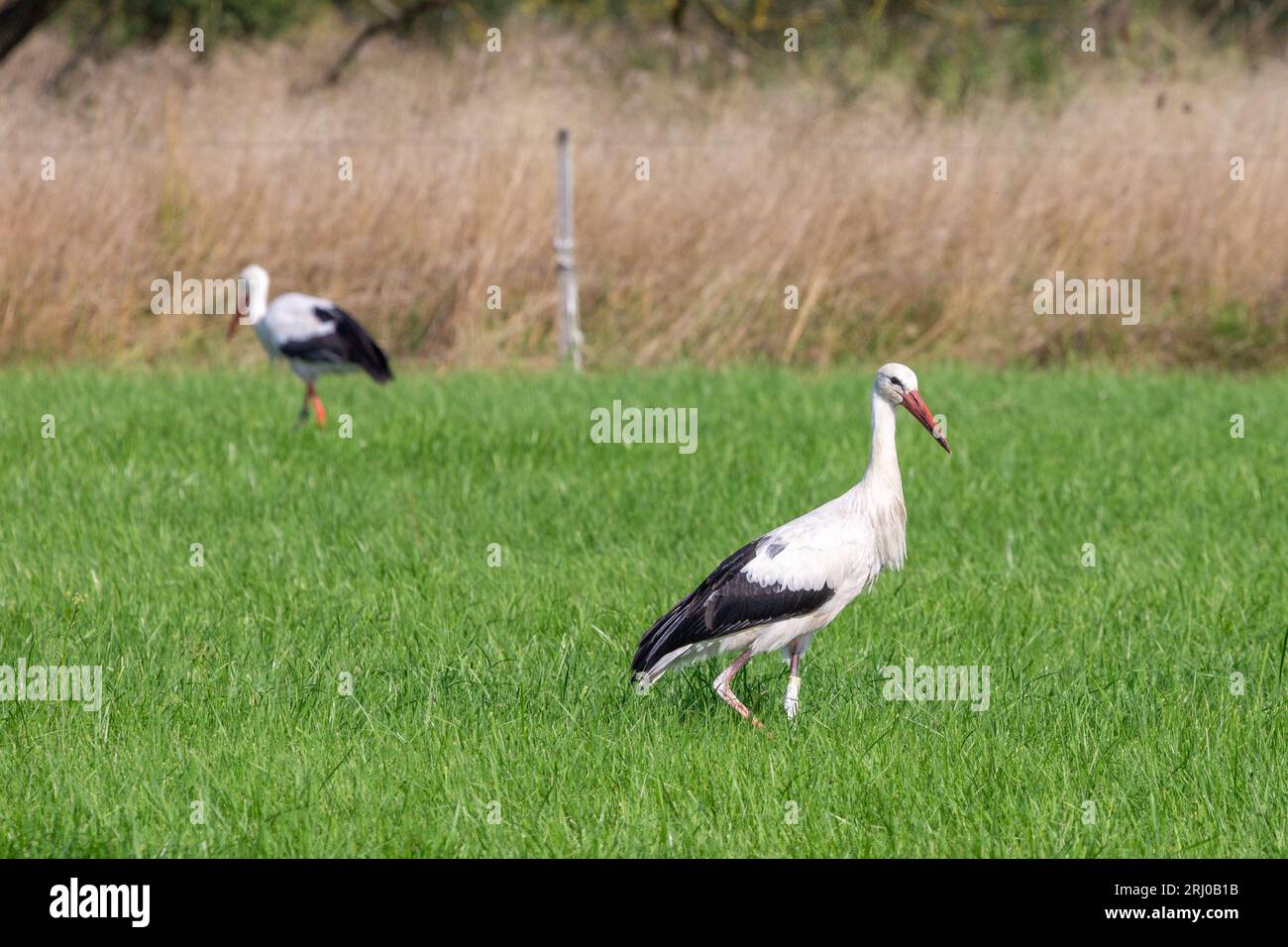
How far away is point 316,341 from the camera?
40.3ft

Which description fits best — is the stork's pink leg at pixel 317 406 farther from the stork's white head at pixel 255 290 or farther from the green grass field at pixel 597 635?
the stork's white head at pixel 255 290

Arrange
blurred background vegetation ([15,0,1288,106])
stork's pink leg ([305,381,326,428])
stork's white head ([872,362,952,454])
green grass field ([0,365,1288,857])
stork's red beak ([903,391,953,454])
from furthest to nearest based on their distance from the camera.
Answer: blurred background vegetation ([15,0,1288,106]) < stork's pink leg ([305,381,326,428]) < stork's white head ([872,362,952,454]) < stork's red beak ([903,391,953,454]) < green grass field ([0,365,1288,857])

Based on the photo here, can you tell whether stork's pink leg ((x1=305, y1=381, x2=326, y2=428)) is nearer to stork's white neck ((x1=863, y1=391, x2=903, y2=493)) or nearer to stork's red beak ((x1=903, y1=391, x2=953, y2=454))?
stork's white neck ((x1=863, y1=391, x2=903, y2=493))

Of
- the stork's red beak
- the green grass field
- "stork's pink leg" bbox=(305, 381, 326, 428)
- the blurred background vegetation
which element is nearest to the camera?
the green grass field

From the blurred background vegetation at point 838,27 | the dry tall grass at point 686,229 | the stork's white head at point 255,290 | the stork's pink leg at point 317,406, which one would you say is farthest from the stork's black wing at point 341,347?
→ the blurred background vegetation at point 838,27

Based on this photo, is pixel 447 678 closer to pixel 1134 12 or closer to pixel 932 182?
pixel 932 182

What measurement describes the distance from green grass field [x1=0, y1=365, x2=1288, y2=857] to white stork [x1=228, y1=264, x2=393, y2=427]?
48cm

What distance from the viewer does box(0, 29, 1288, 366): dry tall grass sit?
14953 mm

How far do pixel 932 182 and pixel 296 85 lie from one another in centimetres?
989

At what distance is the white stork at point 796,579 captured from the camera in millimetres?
5531

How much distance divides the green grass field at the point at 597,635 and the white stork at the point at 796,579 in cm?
26

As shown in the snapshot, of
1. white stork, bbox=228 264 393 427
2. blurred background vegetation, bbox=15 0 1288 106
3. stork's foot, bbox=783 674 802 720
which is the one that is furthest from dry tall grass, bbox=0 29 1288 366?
stork's foot, bbox=783 674 802 720

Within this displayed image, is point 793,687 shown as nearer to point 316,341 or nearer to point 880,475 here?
point 880,475

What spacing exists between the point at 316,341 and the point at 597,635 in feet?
20.3
